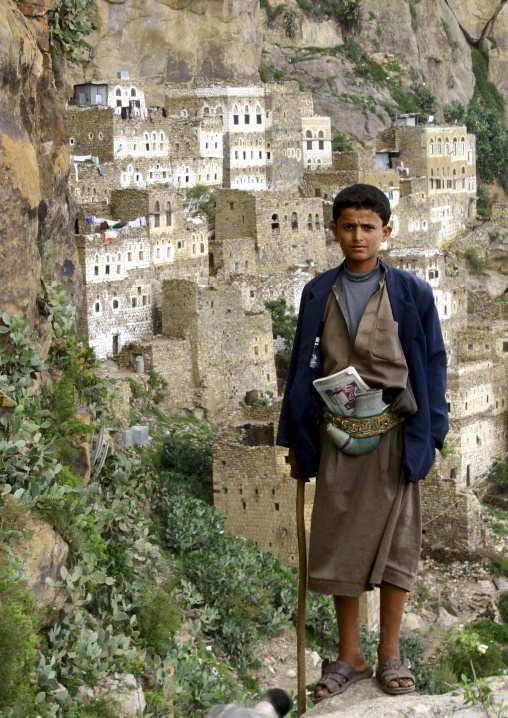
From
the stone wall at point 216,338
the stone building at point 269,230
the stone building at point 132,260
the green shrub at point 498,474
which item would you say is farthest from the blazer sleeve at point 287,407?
the stone building at point 269,230

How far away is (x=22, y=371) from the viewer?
14.6 metres

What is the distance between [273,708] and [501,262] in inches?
1806

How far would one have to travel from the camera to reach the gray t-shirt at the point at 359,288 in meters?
9.83

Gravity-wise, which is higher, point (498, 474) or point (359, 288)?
point (359, 288)

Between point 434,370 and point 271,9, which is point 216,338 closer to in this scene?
point 434,370

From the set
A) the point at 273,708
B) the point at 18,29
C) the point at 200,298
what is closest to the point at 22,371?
the point at 18,29

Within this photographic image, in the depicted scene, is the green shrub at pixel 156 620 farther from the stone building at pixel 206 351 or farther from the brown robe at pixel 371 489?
the stone building at pixel 206 351

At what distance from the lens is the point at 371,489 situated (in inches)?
382

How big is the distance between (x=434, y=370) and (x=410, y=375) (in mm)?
205

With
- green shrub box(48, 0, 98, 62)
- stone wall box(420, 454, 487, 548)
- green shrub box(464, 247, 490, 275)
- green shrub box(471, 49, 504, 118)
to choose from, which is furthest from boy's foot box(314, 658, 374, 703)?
green shrub box(471, 49, 504, 118)

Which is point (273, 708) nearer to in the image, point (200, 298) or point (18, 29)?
point (18, 29)

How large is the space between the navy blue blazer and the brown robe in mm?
87

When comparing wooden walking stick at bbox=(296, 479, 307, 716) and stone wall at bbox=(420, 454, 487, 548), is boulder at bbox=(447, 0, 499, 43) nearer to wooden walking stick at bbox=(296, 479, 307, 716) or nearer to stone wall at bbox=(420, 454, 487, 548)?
stone wall at bbox=(420, 454, 487, 548)

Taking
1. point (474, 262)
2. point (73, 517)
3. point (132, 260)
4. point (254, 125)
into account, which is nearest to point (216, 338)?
point (132, 260)
